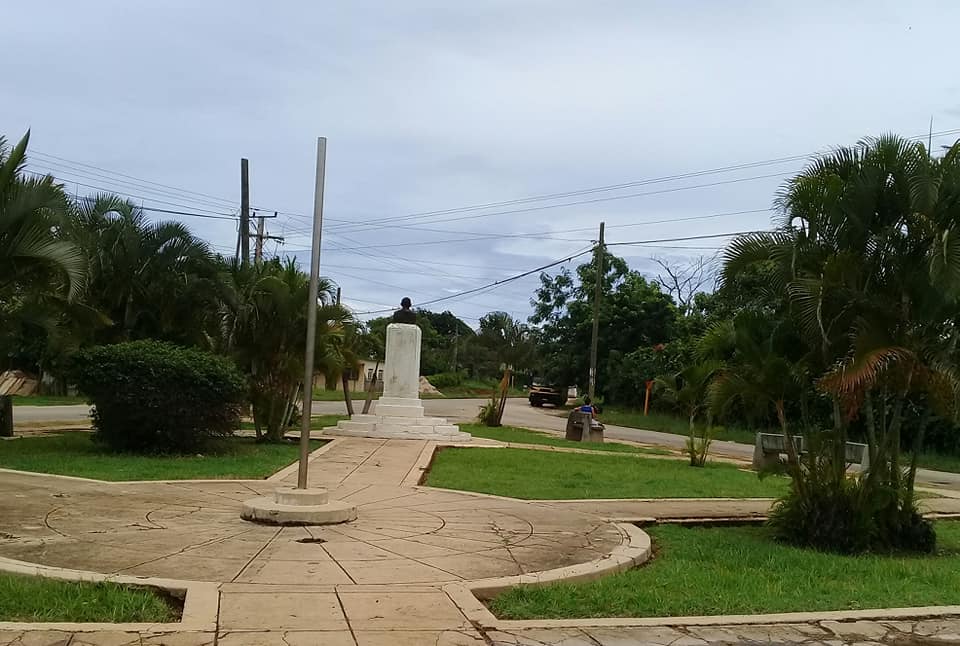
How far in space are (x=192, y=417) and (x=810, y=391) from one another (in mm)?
9723

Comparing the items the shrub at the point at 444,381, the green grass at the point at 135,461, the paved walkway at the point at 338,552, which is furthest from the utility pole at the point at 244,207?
the shrub at the point at 444,381

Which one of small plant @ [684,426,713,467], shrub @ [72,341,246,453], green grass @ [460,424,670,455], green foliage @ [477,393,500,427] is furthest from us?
green foliage @ [477,393,500,427]

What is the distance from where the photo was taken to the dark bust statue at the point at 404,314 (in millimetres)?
22953

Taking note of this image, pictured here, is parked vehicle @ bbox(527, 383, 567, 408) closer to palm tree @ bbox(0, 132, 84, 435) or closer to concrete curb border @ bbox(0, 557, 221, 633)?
palm tree @ bbox(0, 132, 84, 435)

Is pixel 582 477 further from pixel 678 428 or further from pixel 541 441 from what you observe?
pixel 678 428

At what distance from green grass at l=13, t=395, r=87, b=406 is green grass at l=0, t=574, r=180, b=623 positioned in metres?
26.5

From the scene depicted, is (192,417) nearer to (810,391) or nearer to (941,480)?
(810,391)

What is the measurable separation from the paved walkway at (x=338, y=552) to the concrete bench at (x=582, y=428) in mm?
12546

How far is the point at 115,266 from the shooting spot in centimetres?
1758

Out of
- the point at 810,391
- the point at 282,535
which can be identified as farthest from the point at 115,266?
the point at 810,391

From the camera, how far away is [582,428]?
2491cm

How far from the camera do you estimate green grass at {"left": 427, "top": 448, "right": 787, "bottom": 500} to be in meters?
12.7

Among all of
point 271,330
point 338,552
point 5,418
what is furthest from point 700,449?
point 5,418

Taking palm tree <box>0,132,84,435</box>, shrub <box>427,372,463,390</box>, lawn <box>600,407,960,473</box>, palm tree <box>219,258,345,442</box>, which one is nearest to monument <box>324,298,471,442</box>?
palm tree <box>219,258,345,442</box>
